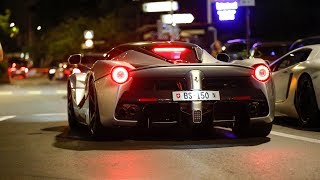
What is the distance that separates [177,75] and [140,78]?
456 millimetres

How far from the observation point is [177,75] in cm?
795

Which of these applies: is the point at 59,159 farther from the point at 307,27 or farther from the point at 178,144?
the point at 307,27

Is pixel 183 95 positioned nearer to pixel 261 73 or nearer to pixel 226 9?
pixel 261 73

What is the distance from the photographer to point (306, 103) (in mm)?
10094

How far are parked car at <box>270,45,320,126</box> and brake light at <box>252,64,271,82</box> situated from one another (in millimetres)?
1561

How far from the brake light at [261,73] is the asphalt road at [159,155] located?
2.72ft

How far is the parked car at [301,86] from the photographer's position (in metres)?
9.75

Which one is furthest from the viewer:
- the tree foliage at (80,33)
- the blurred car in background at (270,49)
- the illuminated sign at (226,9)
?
the tree foliage at (80,33)

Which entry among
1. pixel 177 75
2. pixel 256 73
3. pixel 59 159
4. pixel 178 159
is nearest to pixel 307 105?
pixel 256 73

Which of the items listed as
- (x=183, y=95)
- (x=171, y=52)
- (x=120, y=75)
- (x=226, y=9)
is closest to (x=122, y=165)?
(x=183, y=95)

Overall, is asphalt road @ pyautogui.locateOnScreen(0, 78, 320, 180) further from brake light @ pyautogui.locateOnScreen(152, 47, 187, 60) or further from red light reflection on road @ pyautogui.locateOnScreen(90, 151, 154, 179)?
brake light @ pyautogui.locateOnScreen(152, 47, 187, 60)

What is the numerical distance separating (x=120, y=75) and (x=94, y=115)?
80 centimetres

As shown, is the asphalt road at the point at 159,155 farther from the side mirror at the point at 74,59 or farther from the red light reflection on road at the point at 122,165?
the side mirror at the point at 74,59

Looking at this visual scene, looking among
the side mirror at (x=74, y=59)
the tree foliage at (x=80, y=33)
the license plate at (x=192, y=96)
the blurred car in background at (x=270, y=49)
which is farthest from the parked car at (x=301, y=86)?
the tree foliage at (x=80, y=33)
